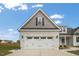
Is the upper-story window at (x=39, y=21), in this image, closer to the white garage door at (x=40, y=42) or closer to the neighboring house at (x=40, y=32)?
the neighboring house at (x=40, y=32)

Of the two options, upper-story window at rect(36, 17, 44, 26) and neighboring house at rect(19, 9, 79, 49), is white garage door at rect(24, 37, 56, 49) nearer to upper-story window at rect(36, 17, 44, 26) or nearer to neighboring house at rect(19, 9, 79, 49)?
neighboring house at rect(19, 9, 79, 49)

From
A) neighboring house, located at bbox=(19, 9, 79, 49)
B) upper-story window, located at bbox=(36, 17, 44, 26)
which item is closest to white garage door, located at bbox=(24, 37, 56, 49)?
neighboring house, located at bbox=(19, 9, 79, 49)

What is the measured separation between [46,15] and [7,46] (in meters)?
4.02

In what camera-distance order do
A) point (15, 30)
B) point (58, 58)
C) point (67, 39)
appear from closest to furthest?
point (58, 58) → point (15, 30) → point (67, 39)

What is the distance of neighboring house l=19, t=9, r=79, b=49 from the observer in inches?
866

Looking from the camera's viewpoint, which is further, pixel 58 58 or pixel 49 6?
pixel 49 6

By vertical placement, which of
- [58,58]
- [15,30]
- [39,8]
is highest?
[39,8]

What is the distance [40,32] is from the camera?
22.1m

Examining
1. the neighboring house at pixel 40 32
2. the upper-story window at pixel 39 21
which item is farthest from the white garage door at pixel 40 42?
the upper-story window at pixel 39 21

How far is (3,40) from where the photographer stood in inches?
861

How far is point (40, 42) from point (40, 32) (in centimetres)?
86

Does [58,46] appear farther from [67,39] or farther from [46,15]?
[46,15]

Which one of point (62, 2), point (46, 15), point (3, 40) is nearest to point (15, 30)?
point (3, 40)

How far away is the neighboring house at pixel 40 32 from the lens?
866 inches
